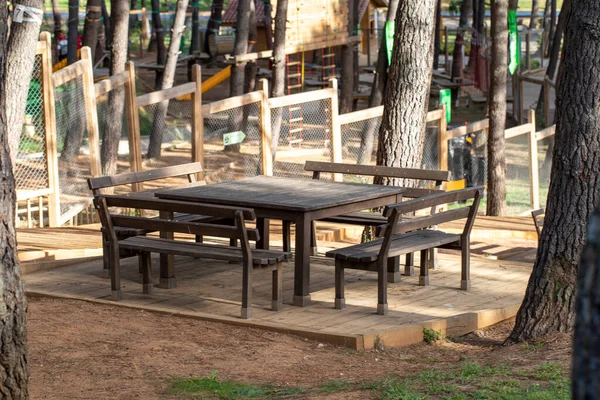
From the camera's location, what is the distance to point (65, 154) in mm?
13305

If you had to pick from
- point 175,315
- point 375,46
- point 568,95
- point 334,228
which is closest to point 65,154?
point 334,228

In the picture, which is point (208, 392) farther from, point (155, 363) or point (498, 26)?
point (498, 26)

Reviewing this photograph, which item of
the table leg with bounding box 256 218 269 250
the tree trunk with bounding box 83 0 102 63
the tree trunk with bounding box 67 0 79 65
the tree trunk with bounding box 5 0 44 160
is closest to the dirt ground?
the table leg with bounding box 256 218 269 250

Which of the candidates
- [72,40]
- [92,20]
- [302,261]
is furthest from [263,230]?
[72,40]

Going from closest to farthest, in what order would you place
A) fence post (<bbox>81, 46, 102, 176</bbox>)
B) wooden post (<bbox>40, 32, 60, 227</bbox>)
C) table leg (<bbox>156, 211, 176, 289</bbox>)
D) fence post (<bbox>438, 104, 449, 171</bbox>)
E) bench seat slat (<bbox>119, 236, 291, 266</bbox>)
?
bench seat slat (<bbox>119, 236, 291, 266</bbox>)
table leg (<bbox>156, 211, 176, 289</bbox>)
wooden post (<bbox>40, 32, 60, 227</bbox>)
fence post (<bbox>81, 46, 102, 176</bbox>)
fence post (<bbox>438, 104, 449, 171</bbox>)

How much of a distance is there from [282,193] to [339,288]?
1.16m

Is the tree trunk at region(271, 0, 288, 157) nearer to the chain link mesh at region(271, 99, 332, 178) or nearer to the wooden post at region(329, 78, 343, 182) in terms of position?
the chain link mesh at region(271, 99, 332, 178)

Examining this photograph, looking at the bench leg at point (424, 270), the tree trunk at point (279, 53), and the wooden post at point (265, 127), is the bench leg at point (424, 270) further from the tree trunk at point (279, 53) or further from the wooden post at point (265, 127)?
the tree trunk at point (279, 53)

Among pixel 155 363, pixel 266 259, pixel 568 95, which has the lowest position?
pixel 155 363

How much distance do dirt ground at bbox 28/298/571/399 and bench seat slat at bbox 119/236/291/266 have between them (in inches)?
20.9

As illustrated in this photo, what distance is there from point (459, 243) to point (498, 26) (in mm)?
9637

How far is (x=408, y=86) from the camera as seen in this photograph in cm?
1100

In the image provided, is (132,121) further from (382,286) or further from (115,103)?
(382,286)

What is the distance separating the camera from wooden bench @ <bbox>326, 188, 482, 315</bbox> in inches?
318
